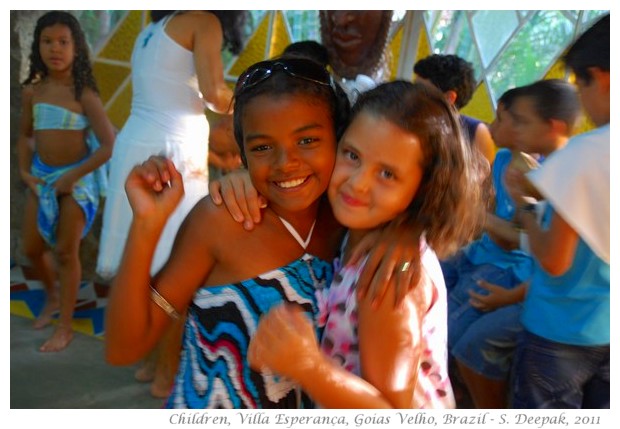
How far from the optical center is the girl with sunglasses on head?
4.17ft

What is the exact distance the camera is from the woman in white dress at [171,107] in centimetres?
256

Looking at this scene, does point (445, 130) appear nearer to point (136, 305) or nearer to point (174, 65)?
point (136, 305)

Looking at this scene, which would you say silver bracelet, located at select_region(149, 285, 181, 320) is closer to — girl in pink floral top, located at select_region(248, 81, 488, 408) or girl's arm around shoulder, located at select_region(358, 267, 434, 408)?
girl in pink floral top, located at select_region(248, 81, 488, 408)

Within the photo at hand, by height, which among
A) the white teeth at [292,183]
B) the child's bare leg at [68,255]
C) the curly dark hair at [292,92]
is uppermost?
the curly dark hair at [292,92]

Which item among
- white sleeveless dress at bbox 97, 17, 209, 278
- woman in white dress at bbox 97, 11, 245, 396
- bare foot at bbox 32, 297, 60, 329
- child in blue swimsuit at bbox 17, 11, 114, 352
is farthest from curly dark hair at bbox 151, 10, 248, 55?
bare foot at bbox 32, 297, 60, 329

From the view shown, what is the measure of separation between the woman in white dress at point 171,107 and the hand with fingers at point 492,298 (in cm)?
120

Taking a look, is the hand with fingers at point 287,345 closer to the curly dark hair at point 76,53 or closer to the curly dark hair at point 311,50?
the curly dark hair at point 311,50

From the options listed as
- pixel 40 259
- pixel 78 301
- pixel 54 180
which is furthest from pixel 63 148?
pixel 78 301

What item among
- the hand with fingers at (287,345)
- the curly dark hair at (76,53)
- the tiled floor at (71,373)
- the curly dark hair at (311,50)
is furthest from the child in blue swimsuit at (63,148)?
the hand with fingers at (287,345)

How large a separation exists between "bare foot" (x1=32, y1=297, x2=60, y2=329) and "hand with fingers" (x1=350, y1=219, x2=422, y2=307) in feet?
9.78

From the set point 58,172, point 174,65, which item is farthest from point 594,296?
point 58,172

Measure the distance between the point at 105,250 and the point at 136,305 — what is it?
163 cm

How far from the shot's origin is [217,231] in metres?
1.30

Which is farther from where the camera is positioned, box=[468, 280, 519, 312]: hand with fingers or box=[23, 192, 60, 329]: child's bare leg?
box=[23, 192, 60, 329]: child's bare leg
